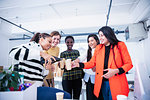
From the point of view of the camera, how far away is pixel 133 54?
409 cm

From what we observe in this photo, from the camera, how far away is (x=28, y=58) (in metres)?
1.06

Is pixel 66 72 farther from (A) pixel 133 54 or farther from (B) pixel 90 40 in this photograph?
(A) pixel 133 54

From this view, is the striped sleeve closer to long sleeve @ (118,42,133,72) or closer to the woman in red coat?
the woman in red coat

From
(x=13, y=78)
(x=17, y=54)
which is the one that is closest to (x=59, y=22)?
(x=17, y=54)

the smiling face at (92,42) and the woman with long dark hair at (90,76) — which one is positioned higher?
the smiling face at (92,42)

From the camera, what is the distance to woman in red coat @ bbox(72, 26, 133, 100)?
126 cm

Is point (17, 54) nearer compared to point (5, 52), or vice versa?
point (17, 54)

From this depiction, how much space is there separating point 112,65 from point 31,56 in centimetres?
110

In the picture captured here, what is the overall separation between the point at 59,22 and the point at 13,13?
1.51 metres

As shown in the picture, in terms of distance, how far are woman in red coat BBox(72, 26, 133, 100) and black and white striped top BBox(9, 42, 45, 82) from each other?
0.91 m

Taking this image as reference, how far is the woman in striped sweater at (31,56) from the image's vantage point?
105 cm

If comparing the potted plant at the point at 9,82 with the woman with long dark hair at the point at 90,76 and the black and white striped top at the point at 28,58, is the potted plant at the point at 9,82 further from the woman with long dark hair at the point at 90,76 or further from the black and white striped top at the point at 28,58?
the woman with long dark hair at the point at 90,76

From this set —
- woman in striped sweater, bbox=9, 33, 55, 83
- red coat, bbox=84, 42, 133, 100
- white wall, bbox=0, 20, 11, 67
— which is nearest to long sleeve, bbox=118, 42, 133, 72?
red coat, bbox=84, 42, 133, 100

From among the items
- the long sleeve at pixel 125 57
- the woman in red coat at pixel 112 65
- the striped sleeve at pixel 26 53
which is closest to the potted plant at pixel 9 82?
Result: the striped sleeve at pixel 26 53
